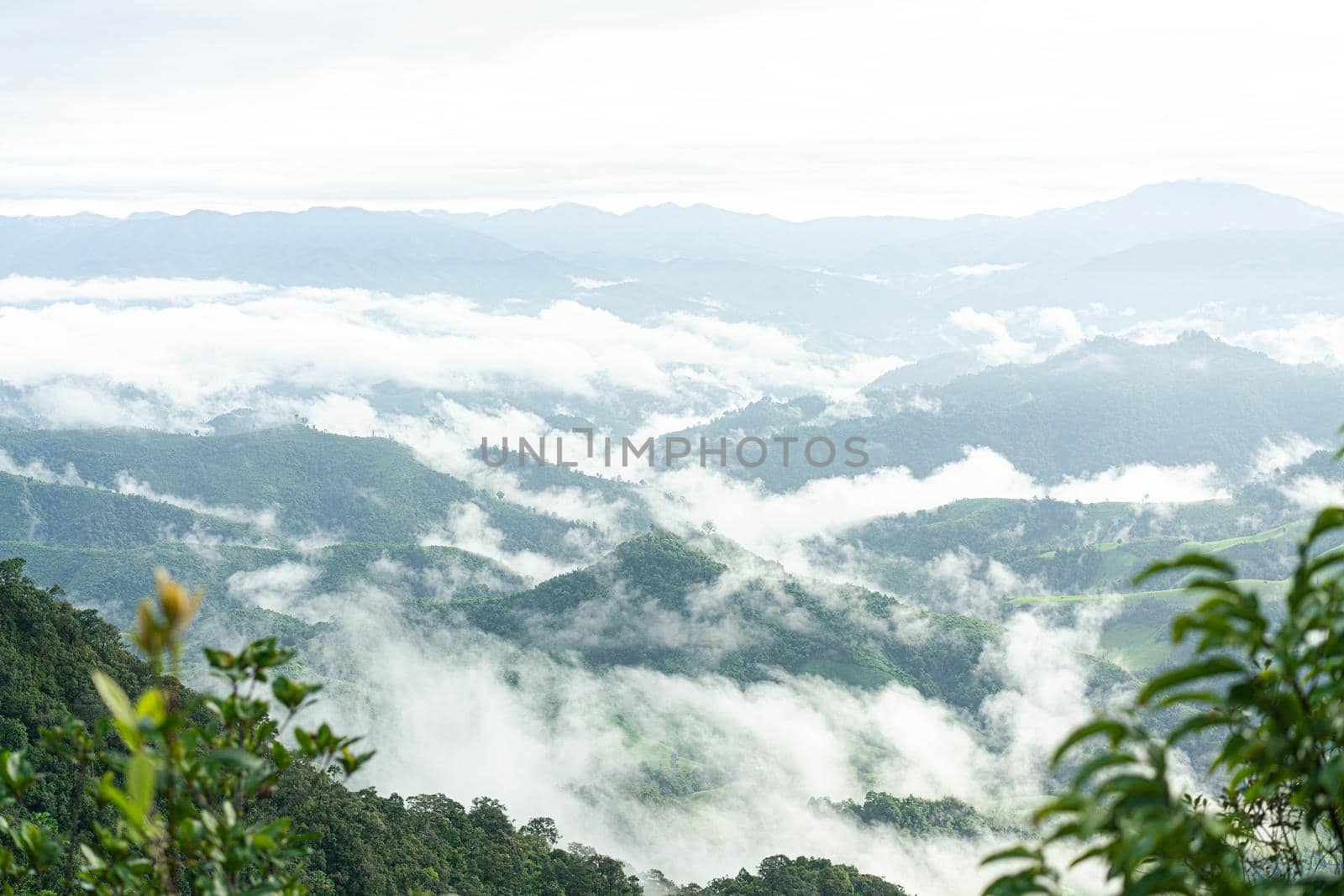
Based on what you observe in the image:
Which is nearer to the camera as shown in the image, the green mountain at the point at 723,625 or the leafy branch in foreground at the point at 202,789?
the leafy branch in foreground at the point at 202,789

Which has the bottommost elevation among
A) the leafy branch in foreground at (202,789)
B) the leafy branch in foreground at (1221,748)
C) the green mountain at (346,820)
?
the green mountain at (346,820)

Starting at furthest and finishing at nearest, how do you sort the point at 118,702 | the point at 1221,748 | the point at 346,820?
the point at 346,820 < the point at 1221,748 < the point at 118,702

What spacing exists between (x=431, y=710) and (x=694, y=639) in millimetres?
48928

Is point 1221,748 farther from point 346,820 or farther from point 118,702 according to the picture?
point 346,820

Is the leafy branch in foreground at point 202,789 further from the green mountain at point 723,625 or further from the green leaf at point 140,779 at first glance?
the green mountain at point 723,625

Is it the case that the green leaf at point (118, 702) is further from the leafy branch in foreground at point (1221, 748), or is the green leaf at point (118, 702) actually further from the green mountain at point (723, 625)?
the green mountain at point (723, 625)

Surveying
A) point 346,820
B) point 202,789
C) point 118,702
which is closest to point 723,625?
point 346,820

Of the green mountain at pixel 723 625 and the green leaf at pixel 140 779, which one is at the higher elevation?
the green leaf at pixel 140 779

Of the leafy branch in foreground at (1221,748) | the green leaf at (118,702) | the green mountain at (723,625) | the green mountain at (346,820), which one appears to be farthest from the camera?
the green mountain at (723,625)

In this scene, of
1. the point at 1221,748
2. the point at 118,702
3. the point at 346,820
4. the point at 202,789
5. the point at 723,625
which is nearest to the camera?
the point at 118,702

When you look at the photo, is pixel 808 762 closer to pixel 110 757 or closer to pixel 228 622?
pixel 228 622

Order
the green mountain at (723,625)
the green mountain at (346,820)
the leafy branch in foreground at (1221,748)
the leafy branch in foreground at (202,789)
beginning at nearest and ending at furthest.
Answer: the leafy branch in foreground at (1221,748) < the leafy branch in foreground at (202,789) < the green mountain at (346,820) < the green mountain at (723,625)

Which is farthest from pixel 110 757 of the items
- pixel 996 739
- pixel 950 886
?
pixel 996 739

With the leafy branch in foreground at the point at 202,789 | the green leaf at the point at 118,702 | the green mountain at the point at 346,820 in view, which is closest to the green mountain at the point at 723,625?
the green mountain at the point at 346,820
